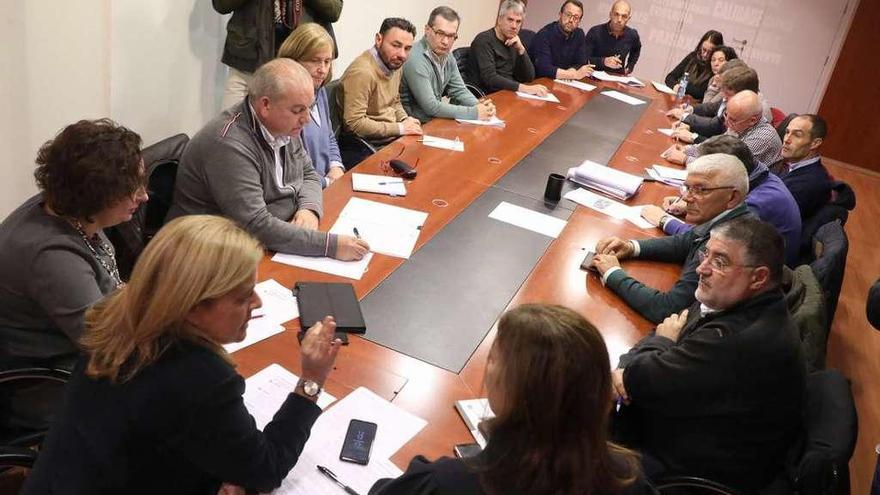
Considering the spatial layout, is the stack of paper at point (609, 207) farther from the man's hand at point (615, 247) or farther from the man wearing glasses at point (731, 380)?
the man wearing glasses at point (731, 380)

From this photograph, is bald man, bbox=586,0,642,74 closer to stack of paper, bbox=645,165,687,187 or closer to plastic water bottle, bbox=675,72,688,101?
plastic water bottle, bbox=675,72,688,101

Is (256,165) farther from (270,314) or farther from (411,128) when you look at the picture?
(411,128)

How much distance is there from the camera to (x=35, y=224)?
69.1 inches

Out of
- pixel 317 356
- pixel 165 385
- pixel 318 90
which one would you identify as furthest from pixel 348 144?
pixel 165 385

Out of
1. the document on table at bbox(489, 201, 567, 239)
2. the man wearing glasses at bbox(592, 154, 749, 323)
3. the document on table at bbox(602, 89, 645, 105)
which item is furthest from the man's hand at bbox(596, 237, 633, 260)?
the document on table at bbox(602, 89, 645, 105)

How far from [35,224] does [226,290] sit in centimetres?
76

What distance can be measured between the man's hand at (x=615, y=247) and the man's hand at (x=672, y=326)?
554 millimetres

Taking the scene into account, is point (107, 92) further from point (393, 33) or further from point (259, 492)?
point (259, 492)

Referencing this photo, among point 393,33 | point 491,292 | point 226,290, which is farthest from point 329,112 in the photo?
point 226,290

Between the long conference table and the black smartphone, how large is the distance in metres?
0.07

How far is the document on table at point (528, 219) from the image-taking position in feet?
9.96

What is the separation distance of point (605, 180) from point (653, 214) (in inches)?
14.9

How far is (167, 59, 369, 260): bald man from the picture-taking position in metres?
2.42

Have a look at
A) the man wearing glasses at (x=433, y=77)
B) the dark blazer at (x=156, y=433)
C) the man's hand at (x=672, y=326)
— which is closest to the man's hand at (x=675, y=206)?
the man's hand at (x=672, y=326)
